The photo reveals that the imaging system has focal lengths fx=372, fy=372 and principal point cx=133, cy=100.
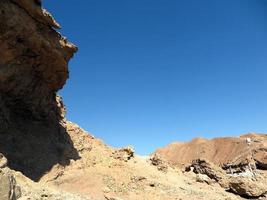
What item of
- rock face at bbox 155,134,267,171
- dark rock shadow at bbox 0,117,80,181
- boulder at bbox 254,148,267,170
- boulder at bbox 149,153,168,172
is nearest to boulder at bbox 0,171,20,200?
dark rock shadow at bbox 0,117,80,181

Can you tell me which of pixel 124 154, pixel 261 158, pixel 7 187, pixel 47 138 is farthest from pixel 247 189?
pixel 261 158

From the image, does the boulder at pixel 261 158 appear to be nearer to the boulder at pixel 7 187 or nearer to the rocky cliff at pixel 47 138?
the rocky cliff at pixel 47 138

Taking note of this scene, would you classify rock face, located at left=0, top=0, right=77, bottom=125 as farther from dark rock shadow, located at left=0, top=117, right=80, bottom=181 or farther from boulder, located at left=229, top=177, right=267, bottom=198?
boulder, located at left=229, top=177, right=267, bottom=198

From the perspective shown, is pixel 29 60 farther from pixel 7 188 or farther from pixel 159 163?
pixel 159 163

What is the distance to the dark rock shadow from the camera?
1964 cm

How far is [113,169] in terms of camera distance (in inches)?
924

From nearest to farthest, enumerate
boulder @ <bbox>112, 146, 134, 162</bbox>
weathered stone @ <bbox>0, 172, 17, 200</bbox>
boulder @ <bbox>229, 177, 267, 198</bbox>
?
1. weathered stone @ <bbox>0, 172, 17, 200</bbox>
2. boulder @ <bbox>229, 177, 267, 198</bbox>
3. boulder @ <bbox>112, 146, 134, 162</bbox>

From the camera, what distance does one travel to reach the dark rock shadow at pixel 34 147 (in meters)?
19.6

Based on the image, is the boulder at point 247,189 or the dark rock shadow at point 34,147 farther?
the boulder at point 247,189

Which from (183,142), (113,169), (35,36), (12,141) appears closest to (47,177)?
(12,141)

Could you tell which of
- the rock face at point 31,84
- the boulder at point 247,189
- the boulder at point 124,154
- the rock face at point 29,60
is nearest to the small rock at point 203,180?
the boulder at point 247,189

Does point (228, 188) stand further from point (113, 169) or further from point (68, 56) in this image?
point (68, 56)

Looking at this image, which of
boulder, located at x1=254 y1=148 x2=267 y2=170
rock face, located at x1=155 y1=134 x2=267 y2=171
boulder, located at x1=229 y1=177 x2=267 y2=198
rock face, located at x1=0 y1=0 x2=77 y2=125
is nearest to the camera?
rock face, located at x1=0 y1=0 x2=77 y2=125

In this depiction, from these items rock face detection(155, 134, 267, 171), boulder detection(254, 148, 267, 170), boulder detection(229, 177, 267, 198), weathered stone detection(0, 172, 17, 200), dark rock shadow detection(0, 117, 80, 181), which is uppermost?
rock face detection(155, 134, 267, 171)
